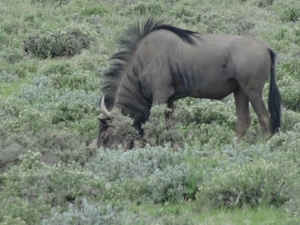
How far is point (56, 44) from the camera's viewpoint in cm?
1545

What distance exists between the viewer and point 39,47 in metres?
15.6

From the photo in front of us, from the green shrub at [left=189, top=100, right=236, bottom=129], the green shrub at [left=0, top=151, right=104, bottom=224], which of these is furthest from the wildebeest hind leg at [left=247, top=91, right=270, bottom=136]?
the green shrub at [left=0, top=151, right=104, bottom=224]

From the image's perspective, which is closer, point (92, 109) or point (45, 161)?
point (45, 161)

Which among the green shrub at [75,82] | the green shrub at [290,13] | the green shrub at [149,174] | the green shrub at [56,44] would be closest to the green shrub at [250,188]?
the green shrub at [149,174]

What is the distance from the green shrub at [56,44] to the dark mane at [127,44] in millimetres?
6134

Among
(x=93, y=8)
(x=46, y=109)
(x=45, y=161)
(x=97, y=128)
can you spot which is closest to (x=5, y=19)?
(x=93, y=8)

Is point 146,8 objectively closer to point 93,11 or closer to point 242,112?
point 93,11

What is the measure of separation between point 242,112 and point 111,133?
5.87 ft

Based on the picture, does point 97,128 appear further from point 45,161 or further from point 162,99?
point 45,161

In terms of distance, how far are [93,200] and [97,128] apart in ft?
11.7

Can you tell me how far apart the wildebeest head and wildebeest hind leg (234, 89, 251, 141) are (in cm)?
158

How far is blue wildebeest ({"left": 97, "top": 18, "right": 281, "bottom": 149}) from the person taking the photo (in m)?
8.87

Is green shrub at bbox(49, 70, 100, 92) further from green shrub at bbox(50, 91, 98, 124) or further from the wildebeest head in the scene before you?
the wildebeest head

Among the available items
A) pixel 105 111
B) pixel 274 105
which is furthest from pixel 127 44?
pixel 274 105
